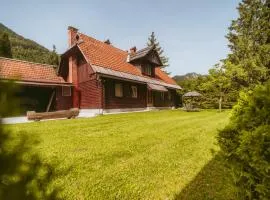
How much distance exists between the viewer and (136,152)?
281 inches

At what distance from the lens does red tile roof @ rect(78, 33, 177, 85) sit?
2243cm

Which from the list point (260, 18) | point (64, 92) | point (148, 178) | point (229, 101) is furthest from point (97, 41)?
point (148, 178)

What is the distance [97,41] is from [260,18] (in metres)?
21.4

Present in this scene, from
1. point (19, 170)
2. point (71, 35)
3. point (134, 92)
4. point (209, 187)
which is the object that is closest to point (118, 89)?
point (134, 92)

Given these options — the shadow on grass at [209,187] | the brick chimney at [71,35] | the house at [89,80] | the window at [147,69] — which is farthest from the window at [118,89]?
the shadow on grass at [209,187]

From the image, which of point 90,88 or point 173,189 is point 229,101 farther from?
point 173,189

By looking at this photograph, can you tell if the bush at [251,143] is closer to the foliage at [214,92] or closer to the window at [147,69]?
the window at [147,69]

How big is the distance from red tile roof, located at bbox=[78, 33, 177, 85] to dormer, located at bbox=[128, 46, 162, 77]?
0.61 meters

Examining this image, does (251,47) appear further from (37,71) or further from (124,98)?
(37,71)

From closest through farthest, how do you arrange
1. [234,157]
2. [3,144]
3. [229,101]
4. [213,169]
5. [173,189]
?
[3,144] < [234,157] < [173,189] < [213,169] < [229,101]

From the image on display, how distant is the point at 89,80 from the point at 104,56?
348 centimetres

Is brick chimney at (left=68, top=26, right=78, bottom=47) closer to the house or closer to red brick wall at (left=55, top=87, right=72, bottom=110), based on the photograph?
the house

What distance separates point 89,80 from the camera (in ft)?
73.6

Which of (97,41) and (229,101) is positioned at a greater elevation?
(97,41)
